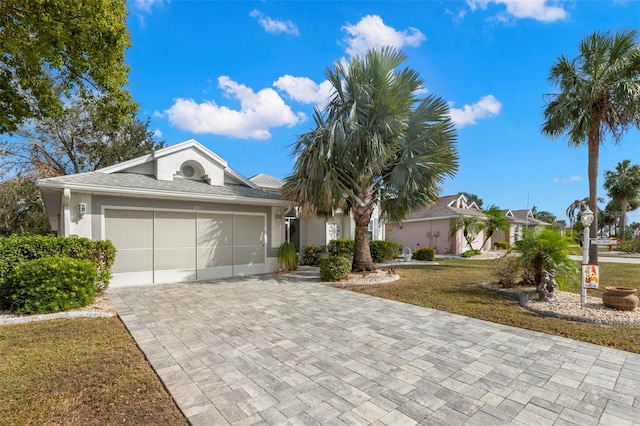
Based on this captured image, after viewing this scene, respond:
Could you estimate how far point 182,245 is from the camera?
10758mm

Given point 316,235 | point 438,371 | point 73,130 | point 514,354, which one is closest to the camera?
point 438,371

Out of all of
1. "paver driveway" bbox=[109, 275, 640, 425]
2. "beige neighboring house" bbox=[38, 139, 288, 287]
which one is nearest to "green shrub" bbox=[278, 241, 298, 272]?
→ "beige neighboring house" bbox=[38, 139, 288, 287]

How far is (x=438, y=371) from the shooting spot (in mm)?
3996

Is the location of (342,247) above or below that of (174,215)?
below

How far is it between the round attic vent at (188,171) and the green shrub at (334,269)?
6.38m

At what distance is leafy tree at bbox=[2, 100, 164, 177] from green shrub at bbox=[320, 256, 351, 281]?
17393mm

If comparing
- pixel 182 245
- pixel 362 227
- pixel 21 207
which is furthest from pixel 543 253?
pixel 21 207

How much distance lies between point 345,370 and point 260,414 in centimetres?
135

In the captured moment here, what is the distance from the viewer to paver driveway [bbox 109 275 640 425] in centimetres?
308

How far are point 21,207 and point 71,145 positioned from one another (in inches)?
211

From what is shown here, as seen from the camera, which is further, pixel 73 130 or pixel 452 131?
pixel 73 130

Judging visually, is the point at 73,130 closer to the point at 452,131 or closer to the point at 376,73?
the point at 376,73

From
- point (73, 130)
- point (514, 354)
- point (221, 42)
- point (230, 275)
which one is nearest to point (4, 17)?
point (221, 42)

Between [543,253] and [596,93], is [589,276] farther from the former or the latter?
[596,93]
